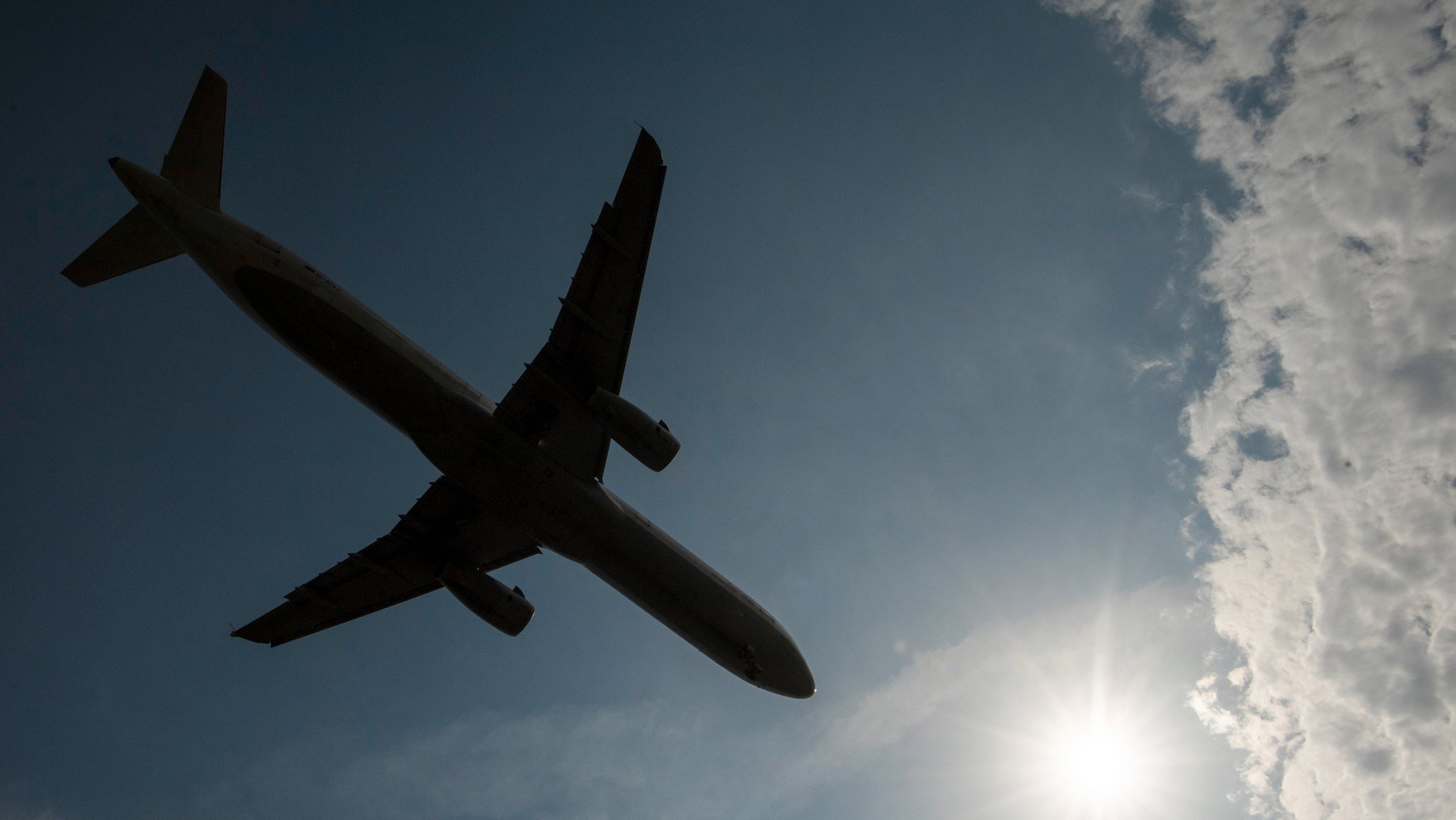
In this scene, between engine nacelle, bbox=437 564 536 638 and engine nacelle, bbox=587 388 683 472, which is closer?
engine nacelle, bbox=587 388 683 472

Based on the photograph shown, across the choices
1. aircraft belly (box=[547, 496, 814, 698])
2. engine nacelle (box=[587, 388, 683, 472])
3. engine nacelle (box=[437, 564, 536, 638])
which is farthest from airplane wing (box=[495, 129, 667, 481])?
engine nacelle (box=[437, 564, 536, 638])

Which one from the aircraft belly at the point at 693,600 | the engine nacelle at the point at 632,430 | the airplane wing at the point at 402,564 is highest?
the engine nacelle at the point at 632,430

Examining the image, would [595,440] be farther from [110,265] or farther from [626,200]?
[110,265]

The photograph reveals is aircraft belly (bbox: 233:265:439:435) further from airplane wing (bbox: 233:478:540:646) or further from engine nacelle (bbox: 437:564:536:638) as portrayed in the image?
engine nacelle (bbox: 437:564:536:638)

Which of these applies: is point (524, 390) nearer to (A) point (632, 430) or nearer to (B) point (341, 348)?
(A) point (632, 430)

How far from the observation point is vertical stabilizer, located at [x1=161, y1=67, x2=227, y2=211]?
20.4 meters

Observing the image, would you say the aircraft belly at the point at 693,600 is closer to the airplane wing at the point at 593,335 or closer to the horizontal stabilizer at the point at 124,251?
the airplane wing at the point at 593,335

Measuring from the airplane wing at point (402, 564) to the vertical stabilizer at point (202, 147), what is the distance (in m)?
10.4

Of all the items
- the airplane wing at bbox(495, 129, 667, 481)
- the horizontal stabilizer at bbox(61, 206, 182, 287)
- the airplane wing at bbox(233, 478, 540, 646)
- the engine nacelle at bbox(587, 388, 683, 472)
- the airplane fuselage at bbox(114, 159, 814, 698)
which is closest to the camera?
the airplane wing at bbox(495, 129, 667, 481)

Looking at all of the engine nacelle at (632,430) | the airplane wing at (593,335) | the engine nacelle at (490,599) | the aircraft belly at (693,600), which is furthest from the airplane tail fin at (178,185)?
the aircraft belly at (693,600)

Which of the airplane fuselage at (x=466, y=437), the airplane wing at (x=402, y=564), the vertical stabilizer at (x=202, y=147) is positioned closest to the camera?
the airplane fuselage at (x=466, y=437)

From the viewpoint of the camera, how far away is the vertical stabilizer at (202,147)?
20391 millimetres

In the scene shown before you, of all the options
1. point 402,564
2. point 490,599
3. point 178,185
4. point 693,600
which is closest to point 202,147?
point 178,185

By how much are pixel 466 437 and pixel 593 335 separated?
431 cm
